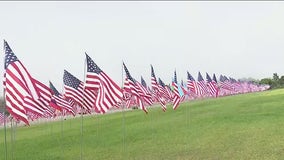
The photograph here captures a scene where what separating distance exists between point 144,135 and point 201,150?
9.90m

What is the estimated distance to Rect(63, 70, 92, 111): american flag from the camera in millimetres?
22672

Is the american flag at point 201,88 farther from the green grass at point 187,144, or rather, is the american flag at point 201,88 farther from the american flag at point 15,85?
the american flag at point 15,85

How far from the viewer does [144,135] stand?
106 ft

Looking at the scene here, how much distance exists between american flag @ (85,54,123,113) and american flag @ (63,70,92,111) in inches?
112

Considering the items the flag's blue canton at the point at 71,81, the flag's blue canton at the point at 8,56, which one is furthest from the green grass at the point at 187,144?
the flag's blue canton at the point at 8,56

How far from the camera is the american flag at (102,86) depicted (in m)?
19.5

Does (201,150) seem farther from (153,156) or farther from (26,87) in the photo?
(26,87)

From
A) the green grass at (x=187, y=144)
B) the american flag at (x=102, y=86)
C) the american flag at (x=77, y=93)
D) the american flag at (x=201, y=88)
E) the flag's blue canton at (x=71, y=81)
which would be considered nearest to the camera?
the american flag at (x=102, y=86)

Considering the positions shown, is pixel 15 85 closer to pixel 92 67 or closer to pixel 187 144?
pixel 92 67

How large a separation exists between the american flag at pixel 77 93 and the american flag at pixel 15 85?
6.14 meters

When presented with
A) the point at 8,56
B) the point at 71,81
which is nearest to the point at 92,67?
the point at 8,56

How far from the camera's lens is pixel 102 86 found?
65.1 ft

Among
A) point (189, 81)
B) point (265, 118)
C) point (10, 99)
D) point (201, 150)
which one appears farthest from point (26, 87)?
point (189, 81)

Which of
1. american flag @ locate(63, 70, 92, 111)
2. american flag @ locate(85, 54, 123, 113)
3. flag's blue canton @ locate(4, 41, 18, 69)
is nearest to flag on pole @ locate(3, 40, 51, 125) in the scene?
flag's blue canton @ locate(4, 41, 18, 69)
